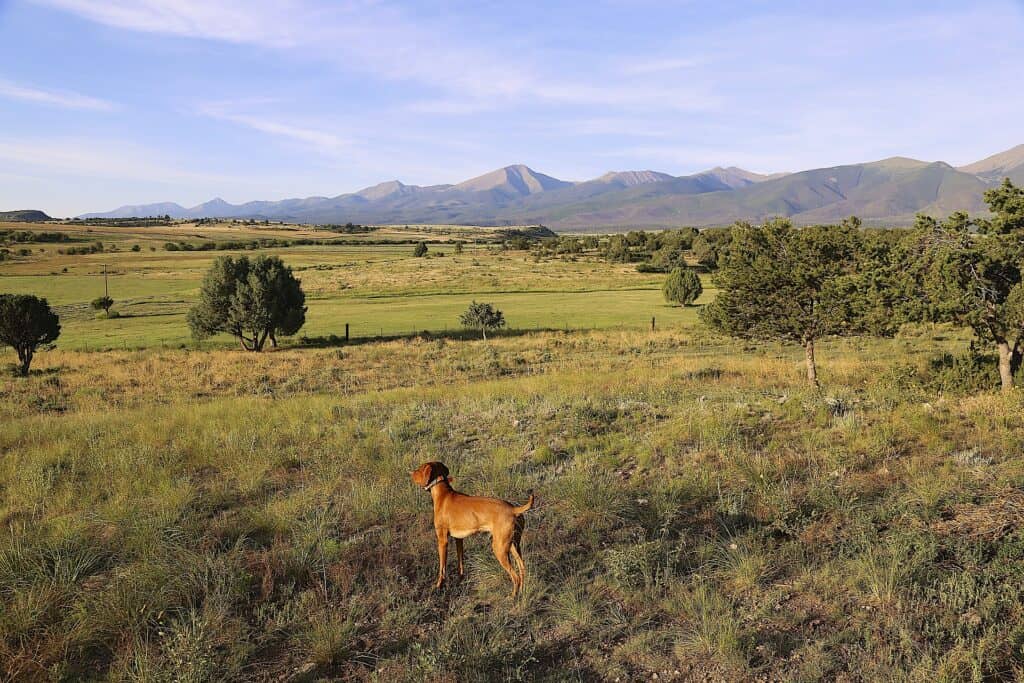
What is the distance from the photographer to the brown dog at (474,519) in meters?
4.90

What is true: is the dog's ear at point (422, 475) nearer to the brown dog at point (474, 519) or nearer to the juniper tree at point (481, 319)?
the brown dog at point (474, 519)

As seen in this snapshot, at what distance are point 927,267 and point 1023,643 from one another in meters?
10.5

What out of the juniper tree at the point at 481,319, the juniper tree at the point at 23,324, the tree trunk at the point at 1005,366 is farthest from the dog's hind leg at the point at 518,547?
the juniper tree at the point at 481,319

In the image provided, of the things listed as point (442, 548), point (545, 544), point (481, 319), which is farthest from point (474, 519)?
point (481, 319)

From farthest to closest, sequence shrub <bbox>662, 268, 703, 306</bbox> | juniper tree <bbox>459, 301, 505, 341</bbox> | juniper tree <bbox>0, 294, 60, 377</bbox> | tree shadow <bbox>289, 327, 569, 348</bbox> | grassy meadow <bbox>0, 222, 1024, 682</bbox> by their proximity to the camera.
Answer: shrub <bbox>662, 268, 703, 306</bbox>, juniper tree <bbox>459, 301, 505, 341</bbox>, tree shadow <bbox>289, 327, 569, 348</bbox>, juniper tree <bbox>0, 294, 60, 377</bbox>, grassy meadow <bbox>0, 222, 1024, 682</bbox>

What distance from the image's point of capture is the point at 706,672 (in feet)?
14.1

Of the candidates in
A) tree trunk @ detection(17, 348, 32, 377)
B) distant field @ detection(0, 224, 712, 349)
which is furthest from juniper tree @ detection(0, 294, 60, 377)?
distant field @ detection(0, 224, 712, 349)

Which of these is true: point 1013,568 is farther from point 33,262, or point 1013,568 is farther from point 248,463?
point 33,262

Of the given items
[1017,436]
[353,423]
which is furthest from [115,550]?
[1017,436]

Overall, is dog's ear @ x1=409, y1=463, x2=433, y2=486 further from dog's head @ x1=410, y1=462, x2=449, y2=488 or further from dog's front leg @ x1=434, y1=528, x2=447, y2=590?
dog's front leg @ x1=434, y1=528, x2=447, y2=590

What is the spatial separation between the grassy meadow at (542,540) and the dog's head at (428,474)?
1.03 meters

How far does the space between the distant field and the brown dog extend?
107 ft

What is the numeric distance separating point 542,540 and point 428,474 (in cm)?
175

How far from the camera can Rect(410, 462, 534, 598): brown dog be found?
4.90 m
